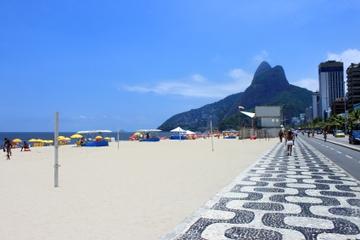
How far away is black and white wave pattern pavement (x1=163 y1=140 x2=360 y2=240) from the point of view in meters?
5.34

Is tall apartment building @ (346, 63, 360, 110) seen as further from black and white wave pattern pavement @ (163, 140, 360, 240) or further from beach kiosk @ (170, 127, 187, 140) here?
black and white wave pattern pavement @ (163, 140, 360, 240)

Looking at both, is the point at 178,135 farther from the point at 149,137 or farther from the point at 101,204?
the point at 101,204

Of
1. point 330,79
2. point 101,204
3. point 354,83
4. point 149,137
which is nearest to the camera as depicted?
point 101,204

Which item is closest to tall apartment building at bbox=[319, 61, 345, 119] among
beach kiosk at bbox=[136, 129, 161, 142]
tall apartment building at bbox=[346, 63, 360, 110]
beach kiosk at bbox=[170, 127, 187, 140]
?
tall apartment building at bbox=[346, 63, 360, 110]

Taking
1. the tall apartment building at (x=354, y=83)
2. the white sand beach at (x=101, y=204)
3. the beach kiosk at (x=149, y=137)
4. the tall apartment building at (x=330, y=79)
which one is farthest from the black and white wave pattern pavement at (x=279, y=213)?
the tall apartment building at (x=330, y=79)

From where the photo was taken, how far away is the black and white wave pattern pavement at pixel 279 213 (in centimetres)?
534

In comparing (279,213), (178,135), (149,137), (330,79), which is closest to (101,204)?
(279,213)

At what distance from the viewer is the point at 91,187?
10.0 metres

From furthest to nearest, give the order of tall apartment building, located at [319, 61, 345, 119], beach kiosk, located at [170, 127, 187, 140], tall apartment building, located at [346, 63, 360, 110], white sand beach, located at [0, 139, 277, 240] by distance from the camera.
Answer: tall apartment building, located at [319, 61, 345, 119] < tall apartment building, located at [346, 63, 360, 110] < beach kiosk, located at [170, 127, 187, 140] < white sand beach, located at [0, 139, 277, 240]

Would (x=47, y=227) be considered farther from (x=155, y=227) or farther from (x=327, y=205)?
(x=327, y=205)

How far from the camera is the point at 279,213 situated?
661 centimetres

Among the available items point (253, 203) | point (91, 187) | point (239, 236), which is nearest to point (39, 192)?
point (91, 187)

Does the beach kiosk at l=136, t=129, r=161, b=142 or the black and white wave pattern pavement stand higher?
the beach kiosk at l=136, t=129, r=161, b=142

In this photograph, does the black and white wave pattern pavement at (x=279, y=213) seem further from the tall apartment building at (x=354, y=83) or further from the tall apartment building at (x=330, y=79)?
the tall apartment building at (x=330, y=79)
